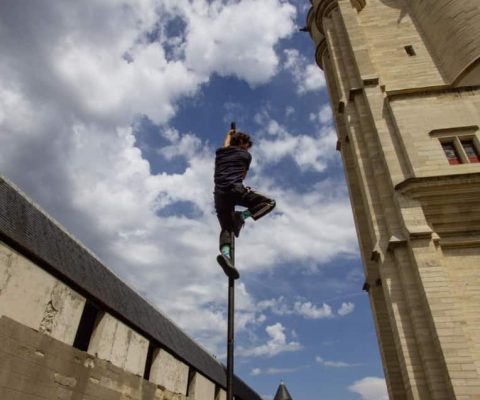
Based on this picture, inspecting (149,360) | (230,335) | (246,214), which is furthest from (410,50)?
(230,335)

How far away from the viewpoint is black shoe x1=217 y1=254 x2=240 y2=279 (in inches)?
149

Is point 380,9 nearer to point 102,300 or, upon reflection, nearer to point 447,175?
point 447,175

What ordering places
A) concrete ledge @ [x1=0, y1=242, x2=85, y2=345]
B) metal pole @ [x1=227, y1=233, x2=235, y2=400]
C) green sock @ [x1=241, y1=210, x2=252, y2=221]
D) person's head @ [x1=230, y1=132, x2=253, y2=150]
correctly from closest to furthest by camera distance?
metal pole @ [x1=227, y1=233, x2=235, y2=400]
green sock @ [x1=241, y1=210, x2=252, y2=221]
person's head @ [x1=230, y1=132, x2=253, y2=150]
concrete ledge @ [x1=0, y1=242, x2=85, y2=345]

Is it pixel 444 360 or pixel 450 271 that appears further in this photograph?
pixel 450 271

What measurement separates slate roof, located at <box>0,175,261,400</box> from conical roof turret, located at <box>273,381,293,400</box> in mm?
8330

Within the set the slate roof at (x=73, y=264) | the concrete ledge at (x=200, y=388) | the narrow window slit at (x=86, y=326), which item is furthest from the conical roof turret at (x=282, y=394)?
the narrow window slit at (x=86, y=326)

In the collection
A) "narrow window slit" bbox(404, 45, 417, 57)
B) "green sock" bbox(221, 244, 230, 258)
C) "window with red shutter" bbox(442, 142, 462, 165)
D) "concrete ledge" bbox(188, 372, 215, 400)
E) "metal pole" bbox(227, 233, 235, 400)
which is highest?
Answer: "narrow window slit" bbox(404, 45, 417, 57)

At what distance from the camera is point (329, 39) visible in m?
18.2

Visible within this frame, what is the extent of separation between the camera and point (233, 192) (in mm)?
4508

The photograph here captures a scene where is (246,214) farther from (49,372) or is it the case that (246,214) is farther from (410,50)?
(410,50)

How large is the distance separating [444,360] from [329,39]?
1535cm

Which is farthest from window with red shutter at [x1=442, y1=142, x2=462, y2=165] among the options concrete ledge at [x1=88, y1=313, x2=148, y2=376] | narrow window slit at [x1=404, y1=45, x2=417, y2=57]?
concrete ledge at [x1=88, y1=313, x2=148, y2=376]

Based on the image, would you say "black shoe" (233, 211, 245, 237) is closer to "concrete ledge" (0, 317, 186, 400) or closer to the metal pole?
the metal pole

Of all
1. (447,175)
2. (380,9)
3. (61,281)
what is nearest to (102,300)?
(61,281)
